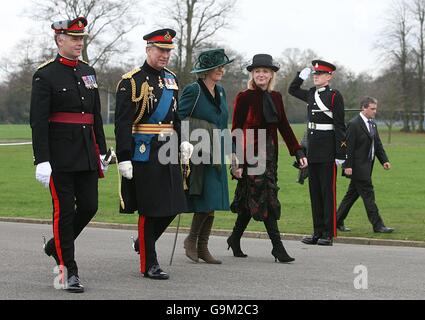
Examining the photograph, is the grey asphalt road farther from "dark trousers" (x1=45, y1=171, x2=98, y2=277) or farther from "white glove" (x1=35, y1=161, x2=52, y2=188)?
"white glove" (x1=35, y1=161, x2=52, y2=188)

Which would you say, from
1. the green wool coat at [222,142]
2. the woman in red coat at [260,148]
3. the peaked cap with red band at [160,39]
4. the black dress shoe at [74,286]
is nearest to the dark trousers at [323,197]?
the woman in red coat at [260,148]

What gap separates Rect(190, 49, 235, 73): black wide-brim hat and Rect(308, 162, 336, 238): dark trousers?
2.74 m

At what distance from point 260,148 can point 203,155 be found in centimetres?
66

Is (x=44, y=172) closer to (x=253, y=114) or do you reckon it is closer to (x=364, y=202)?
(x=253, y=114)

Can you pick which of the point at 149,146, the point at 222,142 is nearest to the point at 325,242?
the point at 222,142

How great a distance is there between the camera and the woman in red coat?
9.12 metres

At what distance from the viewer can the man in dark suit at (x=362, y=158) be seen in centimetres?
1266

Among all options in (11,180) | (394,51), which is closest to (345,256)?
(11,180)

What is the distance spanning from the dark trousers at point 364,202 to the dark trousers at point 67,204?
5.88 metres

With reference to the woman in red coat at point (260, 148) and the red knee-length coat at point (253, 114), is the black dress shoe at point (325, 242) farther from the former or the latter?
the red knee-length coat at point (253, 114)

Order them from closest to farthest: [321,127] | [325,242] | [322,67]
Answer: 1. [325,242]
2. [322,67]
3. [321,127]

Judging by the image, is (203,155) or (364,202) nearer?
(203,155)

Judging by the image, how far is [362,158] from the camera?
1285cm

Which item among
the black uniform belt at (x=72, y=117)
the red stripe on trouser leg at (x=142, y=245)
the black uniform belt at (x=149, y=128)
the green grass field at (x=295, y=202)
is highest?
the black uniform belt at (x=72, y=117)
